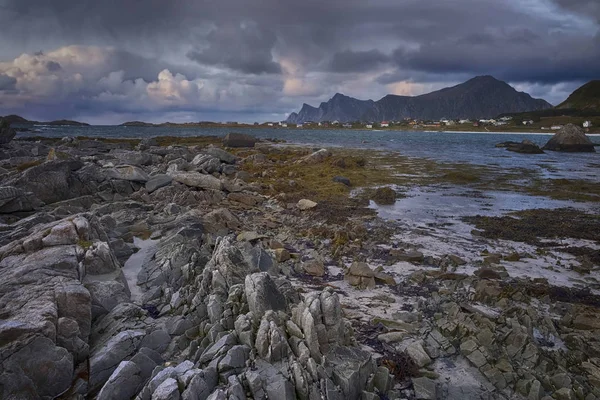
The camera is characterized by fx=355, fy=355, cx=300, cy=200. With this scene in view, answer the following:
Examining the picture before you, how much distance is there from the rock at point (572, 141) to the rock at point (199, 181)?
83362 millimetres

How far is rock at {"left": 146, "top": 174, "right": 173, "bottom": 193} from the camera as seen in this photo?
24.0 meters

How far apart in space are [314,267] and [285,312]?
4.78 m

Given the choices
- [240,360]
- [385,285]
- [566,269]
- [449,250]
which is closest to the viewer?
[240,360]

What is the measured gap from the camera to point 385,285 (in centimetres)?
1218

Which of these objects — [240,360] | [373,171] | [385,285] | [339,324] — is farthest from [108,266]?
[373,171]

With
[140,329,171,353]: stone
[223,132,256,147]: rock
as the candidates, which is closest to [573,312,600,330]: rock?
[140,329,171,353]: stone

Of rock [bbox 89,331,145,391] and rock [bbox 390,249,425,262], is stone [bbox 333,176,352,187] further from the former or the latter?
rock [bbox 89,331,145,391]

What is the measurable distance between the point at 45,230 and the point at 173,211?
754 cm

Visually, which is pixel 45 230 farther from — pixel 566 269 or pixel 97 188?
pixel 566 269

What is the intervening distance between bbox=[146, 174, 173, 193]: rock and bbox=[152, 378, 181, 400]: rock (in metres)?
19.5

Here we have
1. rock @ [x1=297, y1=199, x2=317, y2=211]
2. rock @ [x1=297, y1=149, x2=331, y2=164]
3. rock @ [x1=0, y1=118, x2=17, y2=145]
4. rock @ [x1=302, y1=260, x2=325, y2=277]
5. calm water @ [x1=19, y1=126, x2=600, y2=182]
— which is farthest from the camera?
calm water @ [x1=19, y1=126, x2=600, y2=182]

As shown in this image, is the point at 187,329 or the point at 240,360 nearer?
the point at 240,360

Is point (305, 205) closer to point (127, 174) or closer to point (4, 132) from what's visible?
point (127, 174)

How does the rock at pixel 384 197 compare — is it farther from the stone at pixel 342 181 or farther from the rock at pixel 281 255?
the rock at pixel 281 255
